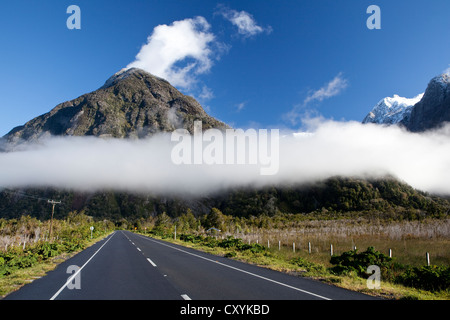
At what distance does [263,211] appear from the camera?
178625mm

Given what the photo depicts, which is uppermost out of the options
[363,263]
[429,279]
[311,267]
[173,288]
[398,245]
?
[173,288]

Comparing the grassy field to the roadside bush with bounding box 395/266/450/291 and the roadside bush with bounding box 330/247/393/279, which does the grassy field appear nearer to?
the roadside bush with bounding box 330/247/393/279

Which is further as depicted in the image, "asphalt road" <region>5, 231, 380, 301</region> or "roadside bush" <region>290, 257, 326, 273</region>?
"roadside bush" <region>290, 257, 326, 273</region>

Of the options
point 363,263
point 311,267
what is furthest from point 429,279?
point 311,267

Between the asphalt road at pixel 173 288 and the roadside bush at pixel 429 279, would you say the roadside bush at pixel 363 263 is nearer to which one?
the roadside bush at pixel 429 279

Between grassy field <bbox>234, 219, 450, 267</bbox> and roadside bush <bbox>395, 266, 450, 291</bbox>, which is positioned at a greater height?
roadside bush <bbox>395, 266, 450, 291</bbox>

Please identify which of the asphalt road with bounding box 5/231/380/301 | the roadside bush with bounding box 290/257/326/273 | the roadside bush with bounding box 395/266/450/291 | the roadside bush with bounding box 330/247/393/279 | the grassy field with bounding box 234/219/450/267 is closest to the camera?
the asphalt road with bounding box 5/231/380/301

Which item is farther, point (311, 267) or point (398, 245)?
point (398, 245)

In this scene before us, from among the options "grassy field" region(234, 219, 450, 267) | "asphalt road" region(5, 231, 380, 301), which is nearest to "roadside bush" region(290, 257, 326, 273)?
"grassy field" region(234, 219, 450, 267)

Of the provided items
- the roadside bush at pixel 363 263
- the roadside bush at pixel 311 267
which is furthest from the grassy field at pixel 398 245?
the roadside bush at pixel 363 263

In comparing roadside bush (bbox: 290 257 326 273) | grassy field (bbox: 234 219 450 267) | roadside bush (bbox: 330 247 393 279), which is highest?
roadside bush (bbox: 330 247 393 279)

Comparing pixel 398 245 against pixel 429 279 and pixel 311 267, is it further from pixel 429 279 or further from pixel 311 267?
pixel 429 279
